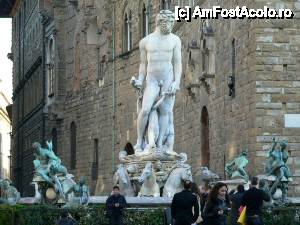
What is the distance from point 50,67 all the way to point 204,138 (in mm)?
28650

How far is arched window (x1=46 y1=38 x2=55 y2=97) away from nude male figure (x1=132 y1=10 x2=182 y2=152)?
1516 inches

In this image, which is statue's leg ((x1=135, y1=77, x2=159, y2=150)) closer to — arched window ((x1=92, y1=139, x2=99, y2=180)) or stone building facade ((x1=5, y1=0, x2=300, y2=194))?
stone building facade ((x1=5, y1=0, x2=300, y2=194))

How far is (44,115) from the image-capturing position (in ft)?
214

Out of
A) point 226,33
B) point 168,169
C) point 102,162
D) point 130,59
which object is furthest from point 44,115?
point 168,169

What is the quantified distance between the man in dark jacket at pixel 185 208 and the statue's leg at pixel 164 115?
24.2 feet

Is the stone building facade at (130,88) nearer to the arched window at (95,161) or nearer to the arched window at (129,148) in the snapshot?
the arched window at (95,161)

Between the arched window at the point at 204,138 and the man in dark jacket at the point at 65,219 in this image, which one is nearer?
the man in dark jacket at the point at 65,219

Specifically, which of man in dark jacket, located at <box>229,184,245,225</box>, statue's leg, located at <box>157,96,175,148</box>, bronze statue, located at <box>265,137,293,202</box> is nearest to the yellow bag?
man in dark jacket, located at <box>229,184,245,225</box>

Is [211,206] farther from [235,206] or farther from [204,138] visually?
[204,138]

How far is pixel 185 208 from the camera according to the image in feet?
57.6

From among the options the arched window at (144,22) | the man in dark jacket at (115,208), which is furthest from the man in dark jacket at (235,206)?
the arched window at (144,22)

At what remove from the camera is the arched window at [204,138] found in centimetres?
3681

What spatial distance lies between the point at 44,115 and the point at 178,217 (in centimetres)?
A: 4791

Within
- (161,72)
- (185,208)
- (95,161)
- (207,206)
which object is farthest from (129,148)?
(207,206)
